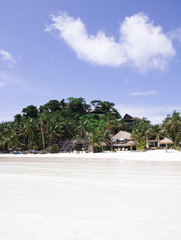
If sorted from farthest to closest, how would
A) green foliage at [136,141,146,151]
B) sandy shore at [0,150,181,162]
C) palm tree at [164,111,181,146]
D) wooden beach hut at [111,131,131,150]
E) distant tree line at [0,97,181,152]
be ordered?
1. wooden beach hut at [111,131,131,150]
2. palm tree at [164,111,181,146]
3. distant tree line at [0,97,181,152]
4. green foliage at [136,141,146,151]
5. sandy shore at [0,150,181,162]

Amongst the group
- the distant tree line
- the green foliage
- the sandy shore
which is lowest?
the sandy shore

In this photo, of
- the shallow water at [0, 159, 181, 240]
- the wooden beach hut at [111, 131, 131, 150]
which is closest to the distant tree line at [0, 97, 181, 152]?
the wooden beach hut at [111, 131, 131, 150]

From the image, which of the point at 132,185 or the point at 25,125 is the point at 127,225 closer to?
the point at 132,185

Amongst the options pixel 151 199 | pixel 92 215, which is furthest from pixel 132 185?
pixel 92 215

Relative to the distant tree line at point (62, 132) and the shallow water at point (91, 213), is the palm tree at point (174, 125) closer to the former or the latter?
the distant tree line at point (62, 132)

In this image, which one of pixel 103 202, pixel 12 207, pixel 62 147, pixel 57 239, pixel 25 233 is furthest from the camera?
pixel 62 147

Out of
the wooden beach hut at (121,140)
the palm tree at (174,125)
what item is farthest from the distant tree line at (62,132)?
the wooden beach hut at (121,140)

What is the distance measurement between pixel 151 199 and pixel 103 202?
4.81 ft

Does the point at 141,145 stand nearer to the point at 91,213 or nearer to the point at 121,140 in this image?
the point at 121,140

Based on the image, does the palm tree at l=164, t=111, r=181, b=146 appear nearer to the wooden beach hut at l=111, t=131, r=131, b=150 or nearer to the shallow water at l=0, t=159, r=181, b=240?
the wooden beach hut at l=111, t=131, r=131, b=150

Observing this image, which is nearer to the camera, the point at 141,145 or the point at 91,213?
the point at 91,213

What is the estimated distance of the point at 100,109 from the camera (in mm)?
69250

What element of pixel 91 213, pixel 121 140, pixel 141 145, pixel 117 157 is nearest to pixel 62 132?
pixel 121 140

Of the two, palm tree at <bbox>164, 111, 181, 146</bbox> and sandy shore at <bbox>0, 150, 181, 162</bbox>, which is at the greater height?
palm tree at <bbox>164, 111, 181, 146</bbox>
